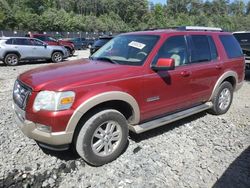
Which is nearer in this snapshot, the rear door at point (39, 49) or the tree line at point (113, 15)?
the rear door at point (39, 49)

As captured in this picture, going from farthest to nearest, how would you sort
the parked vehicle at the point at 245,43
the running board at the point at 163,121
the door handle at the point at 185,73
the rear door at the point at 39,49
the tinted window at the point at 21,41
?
1. the rear door at the point at 39,49
2. the tinted window at the point at 21,41
3. the parked vehicle at the point at 245,43
4. the door handle at the point at 185,73
5. the running board at the point at 163,121

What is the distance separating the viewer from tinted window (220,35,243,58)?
5.77 meters

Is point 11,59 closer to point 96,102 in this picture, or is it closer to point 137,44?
point 137,44

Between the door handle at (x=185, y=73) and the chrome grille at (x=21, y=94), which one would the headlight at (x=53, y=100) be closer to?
the chrome grille at (x=21, y=94)

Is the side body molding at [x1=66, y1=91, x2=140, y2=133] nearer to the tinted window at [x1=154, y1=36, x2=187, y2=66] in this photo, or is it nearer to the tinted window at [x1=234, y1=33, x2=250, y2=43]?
the tinted window at [x1=154, y1=36, x2=187, y2=66]

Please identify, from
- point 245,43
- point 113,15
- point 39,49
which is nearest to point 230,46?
point 245,43

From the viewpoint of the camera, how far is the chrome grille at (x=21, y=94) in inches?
140

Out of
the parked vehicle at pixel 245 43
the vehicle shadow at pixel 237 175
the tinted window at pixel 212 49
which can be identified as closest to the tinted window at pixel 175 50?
the tinted window at pixel 212 49

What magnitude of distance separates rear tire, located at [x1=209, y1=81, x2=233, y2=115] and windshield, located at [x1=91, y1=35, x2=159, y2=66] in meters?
2.12

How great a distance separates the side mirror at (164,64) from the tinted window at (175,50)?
0.74 feet

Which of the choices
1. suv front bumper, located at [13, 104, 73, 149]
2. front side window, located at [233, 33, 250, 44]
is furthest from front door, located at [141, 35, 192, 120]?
front side window, located at [233, 33, 250, 44]

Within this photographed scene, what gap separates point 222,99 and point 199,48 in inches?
58.8

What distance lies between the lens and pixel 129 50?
451 centimetres

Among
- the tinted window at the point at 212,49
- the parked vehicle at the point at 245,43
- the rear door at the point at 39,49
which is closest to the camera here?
the tinted window at the point at 212,49
